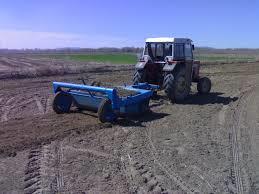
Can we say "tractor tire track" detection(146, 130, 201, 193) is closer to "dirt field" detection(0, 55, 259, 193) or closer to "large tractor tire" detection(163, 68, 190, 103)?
"dirt field" detection(0, 55, 259, 193)

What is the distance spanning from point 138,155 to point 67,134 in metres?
2.15

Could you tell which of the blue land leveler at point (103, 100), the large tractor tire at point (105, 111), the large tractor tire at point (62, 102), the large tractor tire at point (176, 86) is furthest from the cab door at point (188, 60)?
the large tractor tire at point (105, 111)

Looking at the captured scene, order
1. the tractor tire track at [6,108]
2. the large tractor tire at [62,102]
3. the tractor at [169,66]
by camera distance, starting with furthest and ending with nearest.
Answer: the tractor at [169,66]
the large tractor tire at [62,102]
the tractor tire track at [6,108]

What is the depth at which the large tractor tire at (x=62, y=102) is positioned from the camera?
37.6 feet

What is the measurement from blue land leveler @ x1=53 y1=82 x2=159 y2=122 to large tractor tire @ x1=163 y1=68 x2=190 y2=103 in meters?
1.02

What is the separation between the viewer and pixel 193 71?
15.0m

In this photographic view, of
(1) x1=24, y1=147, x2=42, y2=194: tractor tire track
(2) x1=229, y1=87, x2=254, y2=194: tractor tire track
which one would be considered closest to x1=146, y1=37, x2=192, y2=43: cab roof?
(2) x1=229, y1=87, x2=254, y2=194: tractor tire track

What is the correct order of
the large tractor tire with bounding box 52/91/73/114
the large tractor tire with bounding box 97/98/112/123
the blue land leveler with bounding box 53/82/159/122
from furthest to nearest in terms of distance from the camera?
the large tractor tire with bounding box 52/91/73/114 → the blue land leveler with bounding box 53/82/159/122 → the large tractor tire with bounding box 97/98/112/123

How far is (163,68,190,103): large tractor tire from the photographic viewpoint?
1297 cm

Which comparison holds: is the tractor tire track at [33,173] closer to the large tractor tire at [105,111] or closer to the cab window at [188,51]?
the large tractor tire at [105,111]

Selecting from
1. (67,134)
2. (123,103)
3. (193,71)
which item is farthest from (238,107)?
(67,134)

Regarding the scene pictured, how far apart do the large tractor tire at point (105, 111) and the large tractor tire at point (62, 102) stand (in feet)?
5.82

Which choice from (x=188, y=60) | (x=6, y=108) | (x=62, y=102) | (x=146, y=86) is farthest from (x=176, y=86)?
(x=6, y=108)

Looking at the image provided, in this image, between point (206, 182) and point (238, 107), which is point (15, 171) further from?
point (238, 107)
